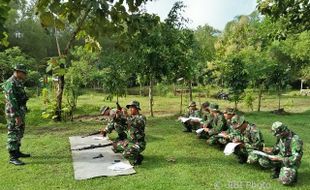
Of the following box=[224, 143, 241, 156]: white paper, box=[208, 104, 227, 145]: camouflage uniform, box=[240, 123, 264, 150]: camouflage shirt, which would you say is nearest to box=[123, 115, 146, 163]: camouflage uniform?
box=[224, 143, 241, 156]: white paper

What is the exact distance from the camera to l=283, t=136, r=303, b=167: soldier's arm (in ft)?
20.5

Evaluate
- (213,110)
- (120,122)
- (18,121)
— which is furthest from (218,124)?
(18,121)

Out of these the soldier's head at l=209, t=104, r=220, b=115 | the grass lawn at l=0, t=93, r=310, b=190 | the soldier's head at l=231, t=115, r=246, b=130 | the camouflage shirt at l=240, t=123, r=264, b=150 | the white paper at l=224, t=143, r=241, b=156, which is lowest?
the grass lawn at l=0, t=93, r=310, b=190

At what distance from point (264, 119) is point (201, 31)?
28.9m

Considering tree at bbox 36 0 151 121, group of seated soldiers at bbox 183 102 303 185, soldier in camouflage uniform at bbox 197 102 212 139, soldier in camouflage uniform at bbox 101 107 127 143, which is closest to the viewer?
tree at bbox 36 0 151 121

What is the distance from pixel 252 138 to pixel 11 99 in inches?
172

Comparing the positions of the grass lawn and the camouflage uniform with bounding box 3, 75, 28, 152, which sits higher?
the camouflage uniform with bounding box 3, 75, 28, 152

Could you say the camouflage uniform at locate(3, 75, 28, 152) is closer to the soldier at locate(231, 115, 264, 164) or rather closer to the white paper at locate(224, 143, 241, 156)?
the white paper at locate(224, 143, 241, 156)

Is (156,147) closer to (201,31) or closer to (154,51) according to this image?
(154,51)

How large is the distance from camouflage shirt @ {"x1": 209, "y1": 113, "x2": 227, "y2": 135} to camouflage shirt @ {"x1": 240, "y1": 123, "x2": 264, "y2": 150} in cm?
122

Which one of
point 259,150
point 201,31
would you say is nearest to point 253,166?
point 259,150

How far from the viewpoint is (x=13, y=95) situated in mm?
7328

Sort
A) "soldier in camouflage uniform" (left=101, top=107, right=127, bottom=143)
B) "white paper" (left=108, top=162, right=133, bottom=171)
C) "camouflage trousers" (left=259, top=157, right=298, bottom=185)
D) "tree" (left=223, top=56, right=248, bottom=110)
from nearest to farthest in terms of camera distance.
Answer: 1. "camouflage trousers" (left=259, top=157, right=298, bottom=185)
2. "white paper" (left=108, top=162, right=133, bottom=171)
3. "soldier in camouflage uniform" (left=101, top=107, right=127, bottom=143)
4. "tree" (left=223, top=56, right=248, bottom=110)

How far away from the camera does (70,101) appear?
1467cm
